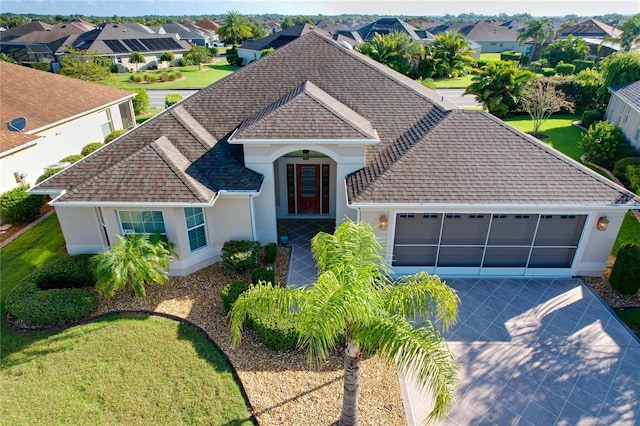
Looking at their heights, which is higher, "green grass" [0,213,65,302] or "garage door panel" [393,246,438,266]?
"garage door panel" [393,246,438,266]

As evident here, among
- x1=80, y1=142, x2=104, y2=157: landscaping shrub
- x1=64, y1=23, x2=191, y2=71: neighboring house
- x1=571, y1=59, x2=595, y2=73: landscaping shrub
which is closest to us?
x1=80, y1=142, x2=104, y2=157: landscaping shrub

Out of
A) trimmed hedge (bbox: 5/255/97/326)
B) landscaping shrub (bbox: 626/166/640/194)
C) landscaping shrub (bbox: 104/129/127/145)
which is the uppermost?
landscaping shrub (bbox: 626/166/640/194)

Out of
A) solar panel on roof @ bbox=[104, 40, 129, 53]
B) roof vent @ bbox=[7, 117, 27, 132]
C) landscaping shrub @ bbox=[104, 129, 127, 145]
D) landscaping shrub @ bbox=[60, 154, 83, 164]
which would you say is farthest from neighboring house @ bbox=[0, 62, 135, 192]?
solar panel on roof @ bbox=[104, 40, 129, 53]

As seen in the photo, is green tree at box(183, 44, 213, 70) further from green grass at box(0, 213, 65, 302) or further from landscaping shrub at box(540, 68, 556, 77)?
green grass at box(0, 213, 65, 302)

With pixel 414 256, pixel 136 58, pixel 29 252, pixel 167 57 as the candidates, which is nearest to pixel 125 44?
pixel 136 58

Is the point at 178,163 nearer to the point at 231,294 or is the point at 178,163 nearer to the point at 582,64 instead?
the point at 231,294

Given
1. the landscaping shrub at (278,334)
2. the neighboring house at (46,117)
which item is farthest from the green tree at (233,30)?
the landscaping shrub at (278,334)
